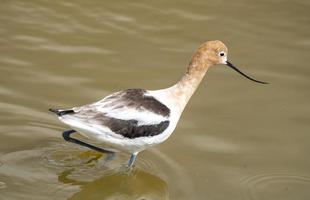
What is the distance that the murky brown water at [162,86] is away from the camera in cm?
639

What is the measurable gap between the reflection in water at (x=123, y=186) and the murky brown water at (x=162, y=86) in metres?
0.01

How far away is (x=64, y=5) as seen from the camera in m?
9.73

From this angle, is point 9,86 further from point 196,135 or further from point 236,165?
point 236,165

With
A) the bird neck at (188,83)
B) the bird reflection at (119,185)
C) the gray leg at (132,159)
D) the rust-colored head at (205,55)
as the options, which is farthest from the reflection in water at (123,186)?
the rust-colored head at (205,55)

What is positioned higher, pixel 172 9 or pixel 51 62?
pixel 172 9

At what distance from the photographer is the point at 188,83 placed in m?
6.62

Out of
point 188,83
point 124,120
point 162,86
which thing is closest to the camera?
point 124,120

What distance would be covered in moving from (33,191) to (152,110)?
1.38 metres

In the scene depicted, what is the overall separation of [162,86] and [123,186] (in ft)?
6.31

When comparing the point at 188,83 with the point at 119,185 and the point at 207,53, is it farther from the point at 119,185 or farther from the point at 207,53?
the point at 119,185

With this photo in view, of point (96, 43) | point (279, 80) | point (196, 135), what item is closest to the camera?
point (196, 135)

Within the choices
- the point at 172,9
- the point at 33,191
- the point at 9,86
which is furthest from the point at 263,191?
the point at 172,9

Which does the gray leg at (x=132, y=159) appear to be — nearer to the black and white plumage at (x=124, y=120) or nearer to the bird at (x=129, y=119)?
the bird at (x=129, y=119)

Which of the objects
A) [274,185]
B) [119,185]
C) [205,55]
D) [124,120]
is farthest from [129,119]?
[274,185]
